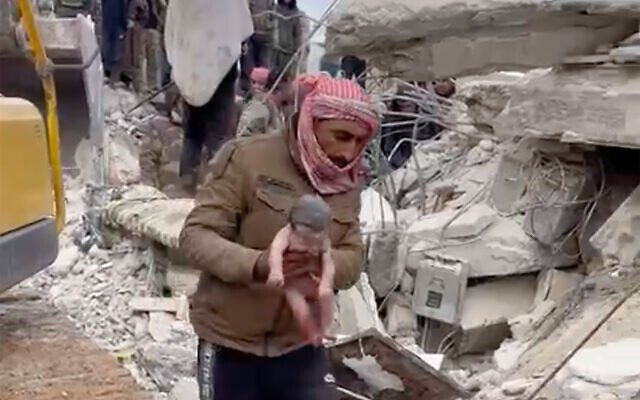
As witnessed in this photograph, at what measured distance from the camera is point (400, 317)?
6680mm

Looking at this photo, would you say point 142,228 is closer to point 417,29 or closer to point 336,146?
point 417,29

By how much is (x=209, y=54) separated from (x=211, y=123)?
2.43ft

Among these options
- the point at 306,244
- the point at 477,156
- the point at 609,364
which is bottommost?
the point at 477,156

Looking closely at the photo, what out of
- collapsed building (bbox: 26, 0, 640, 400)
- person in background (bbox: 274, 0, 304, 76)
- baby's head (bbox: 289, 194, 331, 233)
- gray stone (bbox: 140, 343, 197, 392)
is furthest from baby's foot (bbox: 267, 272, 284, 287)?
person in background (bbox: 274, 0, 304, 76)

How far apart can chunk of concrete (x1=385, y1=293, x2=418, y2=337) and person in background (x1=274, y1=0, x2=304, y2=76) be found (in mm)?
3909

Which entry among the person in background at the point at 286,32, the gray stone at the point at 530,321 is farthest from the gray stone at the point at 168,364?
the person in background at the point at 286,32

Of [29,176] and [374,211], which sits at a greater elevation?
[29,176]

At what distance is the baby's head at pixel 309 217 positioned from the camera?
95.1 inches

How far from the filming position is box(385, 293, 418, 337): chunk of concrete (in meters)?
6.56

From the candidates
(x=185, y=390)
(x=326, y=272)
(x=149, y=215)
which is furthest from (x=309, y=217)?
(x=149, y=215)

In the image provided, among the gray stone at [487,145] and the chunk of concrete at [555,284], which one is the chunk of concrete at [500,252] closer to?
the chunk of concrete at [555,284]

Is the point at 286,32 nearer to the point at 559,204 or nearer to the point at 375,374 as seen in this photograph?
the point at 559,204

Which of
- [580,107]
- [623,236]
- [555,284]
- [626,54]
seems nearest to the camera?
[626,54]

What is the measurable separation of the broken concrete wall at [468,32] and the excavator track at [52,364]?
1.93 meters
